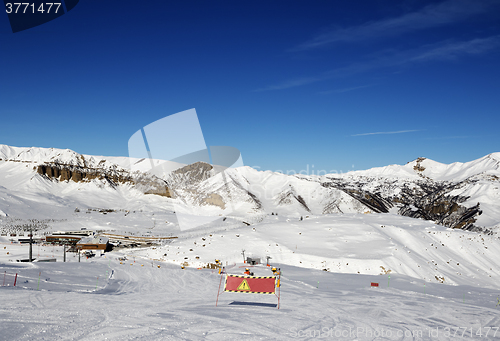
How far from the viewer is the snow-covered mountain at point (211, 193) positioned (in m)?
106

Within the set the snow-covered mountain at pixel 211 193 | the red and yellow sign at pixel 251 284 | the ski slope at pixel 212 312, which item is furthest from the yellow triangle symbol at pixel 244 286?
the snow-covered mountain at pixel 211 193

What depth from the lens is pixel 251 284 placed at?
1502 centimetres

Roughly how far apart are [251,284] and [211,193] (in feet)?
326

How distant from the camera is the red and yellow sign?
14805 millimetres

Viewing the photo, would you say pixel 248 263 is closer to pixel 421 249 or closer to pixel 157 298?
pixel 157 298

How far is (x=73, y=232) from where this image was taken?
6400 cm

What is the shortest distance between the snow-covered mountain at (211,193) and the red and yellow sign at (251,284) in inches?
3039

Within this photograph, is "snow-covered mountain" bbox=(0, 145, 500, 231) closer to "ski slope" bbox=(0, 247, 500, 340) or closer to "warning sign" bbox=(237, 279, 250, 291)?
"ski slope" bbox=(0, 247, 500, 340)

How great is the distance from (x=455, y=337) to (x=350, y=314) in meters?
4.18

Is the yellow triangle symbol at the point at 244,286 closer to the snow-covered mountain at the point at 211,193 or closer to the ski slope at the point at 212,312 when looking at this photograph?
the ski slope at the point at 212,312

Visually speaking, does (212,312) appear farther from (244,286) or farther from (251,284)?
(251,284)

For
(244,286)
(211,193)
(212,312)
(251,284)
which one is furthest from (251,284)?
(211,193)

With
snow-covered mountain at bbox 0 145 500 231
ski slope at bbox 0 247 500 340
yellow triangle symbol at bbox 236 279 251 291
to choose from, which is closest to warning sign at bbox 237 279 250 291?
yellow triangle symbol at bbox 236 279 251 291

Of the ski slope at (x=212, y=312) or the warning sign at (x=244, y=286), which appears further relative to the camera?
the warning sign at (x=244, y=286)
